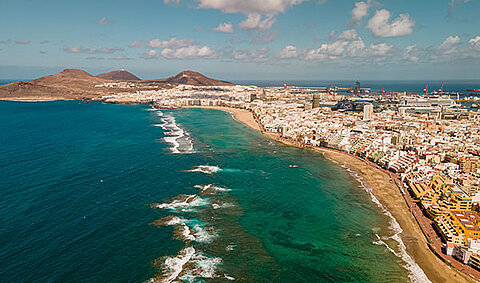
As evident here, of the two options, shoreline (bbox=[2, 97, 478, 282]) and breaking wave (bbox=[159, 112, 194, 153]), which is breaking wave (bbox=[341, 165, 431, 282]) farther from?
breaking wave (bbox=[159, 112, 194, 153])

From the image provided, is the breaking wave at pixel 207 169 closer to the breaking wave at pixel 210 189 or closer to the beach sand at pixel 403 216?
the breaking wave at pixel 210 189

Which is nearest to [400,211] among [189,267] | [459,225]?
[459,225]

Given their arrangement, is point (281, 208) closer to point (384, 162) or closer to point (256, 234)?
point (256, 234)

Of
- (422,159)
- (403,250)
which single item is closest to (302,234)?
(403,250)

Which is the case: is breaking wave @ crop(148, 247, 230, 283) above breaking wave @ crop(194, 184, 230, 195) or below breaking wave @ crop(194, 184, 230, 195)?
below

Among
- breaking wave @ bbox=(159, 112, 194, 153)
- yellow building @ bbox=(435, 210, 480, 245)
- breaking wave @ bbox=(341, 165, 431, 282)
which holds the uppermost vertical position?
breaking wave @ bbox=(159, 112, 194, 153)

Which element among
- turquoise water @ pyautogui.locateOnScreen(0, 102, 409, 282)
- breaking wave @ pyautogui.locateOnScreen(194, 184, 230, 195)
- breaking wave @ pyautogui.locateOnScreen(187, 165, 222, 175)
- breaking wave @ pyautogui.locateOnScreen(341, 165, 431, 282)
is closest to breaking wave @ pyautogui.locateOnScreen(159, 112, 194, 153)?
turquoise water @ pyautogui.locateOnScreen(0, 102, 409, 282)

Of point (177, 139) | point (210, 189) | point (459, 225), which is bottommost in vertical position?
point (459, 225)

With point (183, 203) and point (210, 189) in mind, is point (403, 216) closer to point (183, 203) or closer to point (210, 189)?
point (210, 189)
